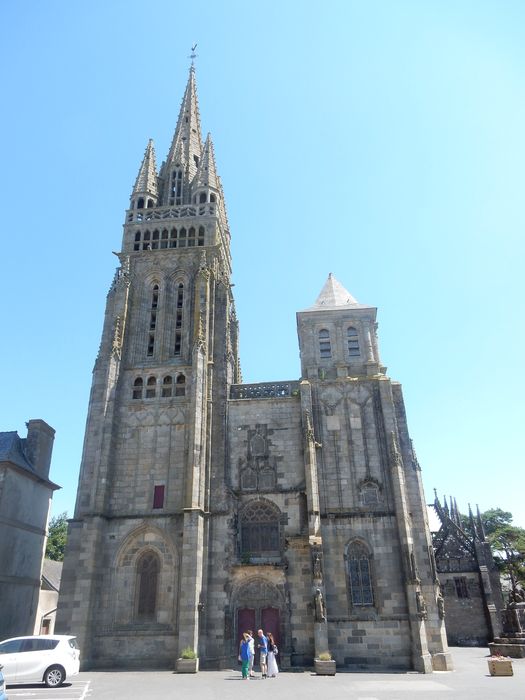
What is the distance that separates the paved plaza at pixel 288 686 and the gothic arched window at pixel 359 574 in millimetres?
3394

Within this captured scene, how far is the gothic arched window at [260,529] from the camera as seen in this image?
89.2 feet

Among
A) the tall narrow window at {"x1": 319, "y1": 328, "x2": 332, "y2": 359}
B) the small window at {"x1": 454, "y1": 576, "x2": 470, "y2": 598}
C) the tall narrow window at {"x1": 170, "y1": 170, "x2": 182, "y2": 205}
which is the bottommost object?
the small window at {"x1": 454, "y1": 576, "x2": 470, "y2": 598}

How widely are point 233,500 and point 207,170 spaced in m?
25.4

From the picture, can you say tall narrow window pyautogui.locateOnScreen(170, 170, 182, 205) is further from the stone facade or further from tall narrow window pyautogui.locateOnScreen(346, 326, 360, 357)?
the stone facade

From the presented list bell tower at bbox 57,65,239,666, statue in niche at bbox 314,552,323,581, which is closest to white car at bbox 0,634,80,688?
bell tower at bbox 57,65,239,666

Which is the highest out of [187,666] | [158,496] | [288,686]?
[158,496]

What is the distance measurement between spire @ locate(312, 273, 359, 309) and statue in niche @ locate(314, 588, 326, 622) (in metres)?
18.6

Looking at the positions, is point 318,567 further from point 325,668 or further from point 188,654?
point 188,654

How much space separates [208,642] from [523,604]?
1942 cm

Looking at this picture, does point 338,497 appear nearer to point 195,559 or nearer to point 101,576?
point 195,559

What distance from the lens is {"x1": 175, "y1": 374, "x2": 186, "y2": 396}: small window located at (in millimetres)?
30773

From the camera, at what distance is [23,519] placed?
31.6 meters

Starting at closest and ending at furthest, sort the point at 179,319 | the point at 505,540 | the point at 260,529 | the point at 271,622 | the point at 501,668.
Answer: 1. the point at 501,668
2. the point at 271,622
3. the point at 260,529
4. the point at 179,319
5. the point at 505,540

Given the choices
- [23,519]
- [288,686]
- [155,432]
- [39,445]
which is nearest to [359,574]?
[288,686]
